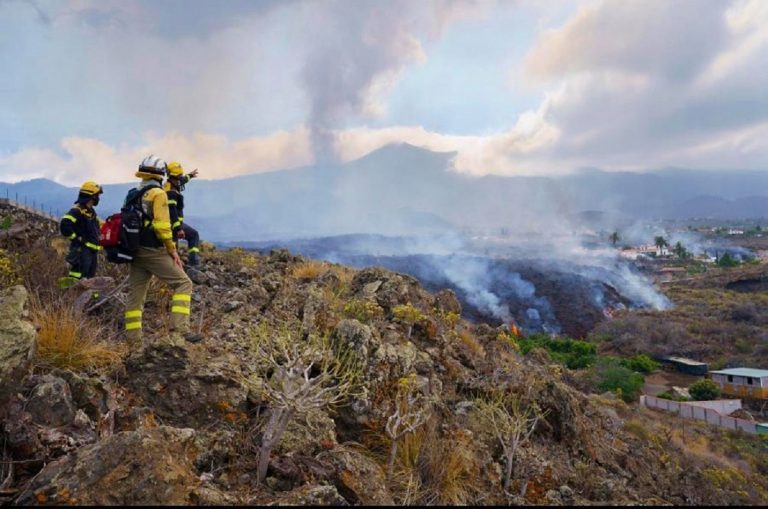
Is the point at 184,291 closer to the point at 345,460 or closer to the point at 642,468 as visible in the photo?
the point at 345,460

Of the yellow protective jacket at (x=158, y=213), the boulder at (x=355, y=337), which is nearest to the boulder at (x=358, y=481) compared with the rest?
the boulder at (x=355, y=337)

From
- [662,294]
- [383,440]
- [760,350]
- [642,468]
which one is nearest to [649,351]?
[760,350]

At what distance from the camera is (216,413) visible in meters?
4.20

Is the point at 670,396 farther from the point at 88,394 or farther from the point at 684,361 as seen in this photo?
the point at 88,394

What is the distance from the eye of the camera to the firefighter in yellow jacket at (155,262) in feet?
17.1

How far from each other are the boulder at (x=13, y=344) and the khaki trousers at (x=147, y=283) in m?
1.48

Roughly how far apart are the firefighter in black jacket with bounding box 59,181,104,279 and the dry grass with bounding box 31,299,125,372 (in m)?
2.64

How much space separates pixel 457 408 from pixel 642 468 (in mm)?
2752

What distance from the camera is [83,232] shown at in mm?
7523

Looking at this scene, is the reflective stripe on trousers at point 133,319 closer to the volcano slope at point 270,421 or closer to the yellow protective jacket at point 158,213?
the volcano slope at point 270,421

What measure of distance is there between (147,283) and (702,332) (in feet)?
155

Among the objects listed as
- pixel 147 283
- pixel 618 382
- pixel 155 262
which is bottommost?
pixel 618 382

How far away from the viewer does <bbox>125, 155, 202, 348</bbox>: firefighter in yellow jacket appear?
5.20 metres

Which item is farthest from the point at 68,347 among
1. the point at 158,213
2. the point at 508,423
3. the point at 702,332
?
the point at 702,332
